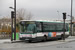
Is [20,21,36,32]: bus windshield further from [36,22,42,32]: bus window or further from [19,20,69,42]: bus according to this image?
[36,22,42,32]: bus window

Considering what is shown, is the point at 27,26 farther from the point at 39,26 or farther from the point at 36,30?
the point at 39,26

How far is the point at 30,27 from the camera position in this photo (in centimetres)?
2144

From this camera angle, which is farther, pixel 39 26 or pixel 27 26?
pixel 39 26

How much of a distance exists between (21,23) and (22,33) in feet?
4.60

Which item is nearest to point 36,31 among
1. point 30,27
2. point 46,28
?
point 30,27

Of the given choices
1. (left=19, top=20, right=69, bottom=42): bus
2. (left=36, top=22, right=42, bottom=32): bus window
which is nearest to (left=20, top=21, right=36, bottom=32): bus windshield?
(left=19, top=20, right=69, bottom=42): bus

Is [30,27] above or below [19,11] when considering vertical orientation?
below

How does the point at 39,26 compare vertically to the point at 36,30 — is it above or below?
above

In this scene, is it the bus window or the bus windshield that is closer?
the bus windshield

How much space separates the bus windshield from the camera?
21366 mm

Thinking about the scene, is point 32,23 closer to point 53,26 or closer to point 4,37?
point 53,26

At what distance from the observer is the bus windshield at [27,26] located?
21366 mm

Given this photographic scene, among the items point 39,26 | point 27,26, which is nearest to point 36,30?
point 39,26

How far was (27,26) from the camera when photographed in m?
21.6
